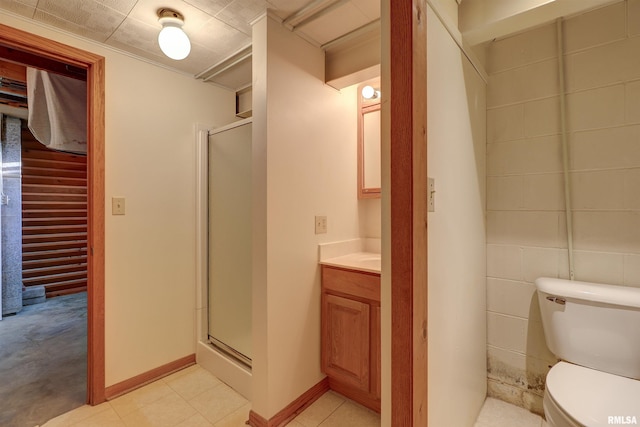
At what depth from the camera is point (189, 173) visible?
7.28 ft

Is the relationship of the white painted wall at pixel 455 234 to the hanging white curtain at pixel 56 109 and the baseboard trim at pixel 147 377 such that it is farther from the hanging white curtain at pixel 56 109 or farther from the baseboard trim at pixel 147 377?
the hanging white curtain at pixel 56 109

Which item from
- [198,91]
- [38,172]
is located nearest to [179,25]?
[198,91]

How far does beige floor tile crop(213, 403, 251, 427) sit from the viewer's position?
Result: 1.59m

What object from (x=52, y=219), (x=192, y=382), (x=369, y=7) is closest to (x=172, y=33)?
(x=369, y=7)

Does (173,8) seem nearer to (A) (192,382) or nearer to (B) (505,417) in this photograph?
(A) (192,382)

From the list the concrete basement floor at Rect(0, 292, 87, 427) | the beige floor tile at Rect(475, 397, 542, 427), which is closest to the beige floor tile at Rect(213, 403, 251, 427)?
the concrete basement floor at Rect(0, 292, 87, 427)

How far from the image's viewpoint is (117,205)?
1.84m

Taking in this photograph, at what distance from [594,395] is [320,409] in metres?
1.31

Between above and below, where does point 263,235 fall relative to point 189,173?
below

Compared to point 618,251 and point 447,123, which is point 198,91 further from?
point 618,251

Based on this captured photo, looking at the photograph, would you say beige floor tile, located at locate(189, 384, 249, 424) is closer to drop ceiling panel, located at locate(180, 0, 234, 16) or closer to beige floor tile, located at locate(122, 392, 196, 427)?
beige floor tile, located at locate(122, 392, 196, 427)

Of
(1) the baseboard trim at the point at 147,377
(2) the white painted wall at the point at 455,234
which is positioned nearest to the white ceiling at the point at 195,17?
(2) the white painted wall at the point at 455,234

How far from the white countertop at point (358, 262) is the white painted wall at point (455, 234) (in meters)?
0.46

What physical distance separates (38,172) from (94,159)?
314 centimetres
